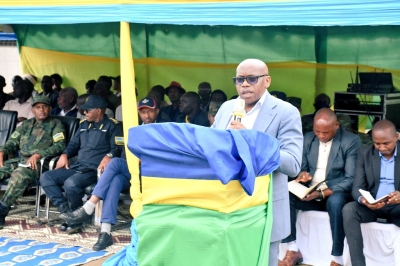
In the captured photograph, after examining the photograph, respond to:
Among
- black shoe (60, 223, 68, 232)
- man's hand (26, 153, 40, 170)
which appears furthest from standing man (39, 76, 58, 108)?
black shoe (60, 223, 68, 232)

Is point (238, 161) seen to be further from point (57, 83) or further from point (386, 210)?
point (57, 83)

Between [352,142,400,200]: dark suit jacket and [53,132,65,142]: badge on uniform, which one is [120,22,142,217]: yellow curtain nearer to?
[53,132,65,142]: badge on uniform

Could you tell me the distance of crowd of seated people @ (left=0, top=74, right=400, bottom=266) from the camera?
5.61 m

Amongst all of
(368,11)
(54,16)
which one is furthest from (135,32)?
(368,11)

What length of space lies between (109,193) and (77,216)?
0.45 meters

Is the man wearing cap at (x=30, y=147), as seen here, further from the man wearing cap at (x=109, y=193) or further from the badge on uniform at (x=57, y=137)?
the man wearing cap at (x=109, y=193)

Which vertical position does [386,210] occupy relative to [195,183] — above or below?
below

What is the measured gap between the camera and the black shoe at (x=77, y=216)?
6891mm

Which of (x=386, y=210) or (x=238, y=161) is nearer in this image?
(x=238, y=161)

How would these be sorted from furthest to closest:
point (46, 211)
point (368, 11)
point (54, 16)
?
point (46, 211)
point (54, 16)
point (368, 11)

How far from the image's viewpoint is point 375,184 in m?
5.64

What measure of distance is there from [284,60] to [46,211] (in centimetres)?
350

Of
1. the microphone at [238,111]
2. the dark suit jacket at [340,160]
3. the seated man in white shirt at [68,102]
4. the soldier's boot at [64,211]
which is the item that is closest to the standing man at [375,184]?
the dark suit jacket at [340,160]

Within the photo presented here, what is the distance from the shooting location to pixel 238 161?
3238 millimetres
